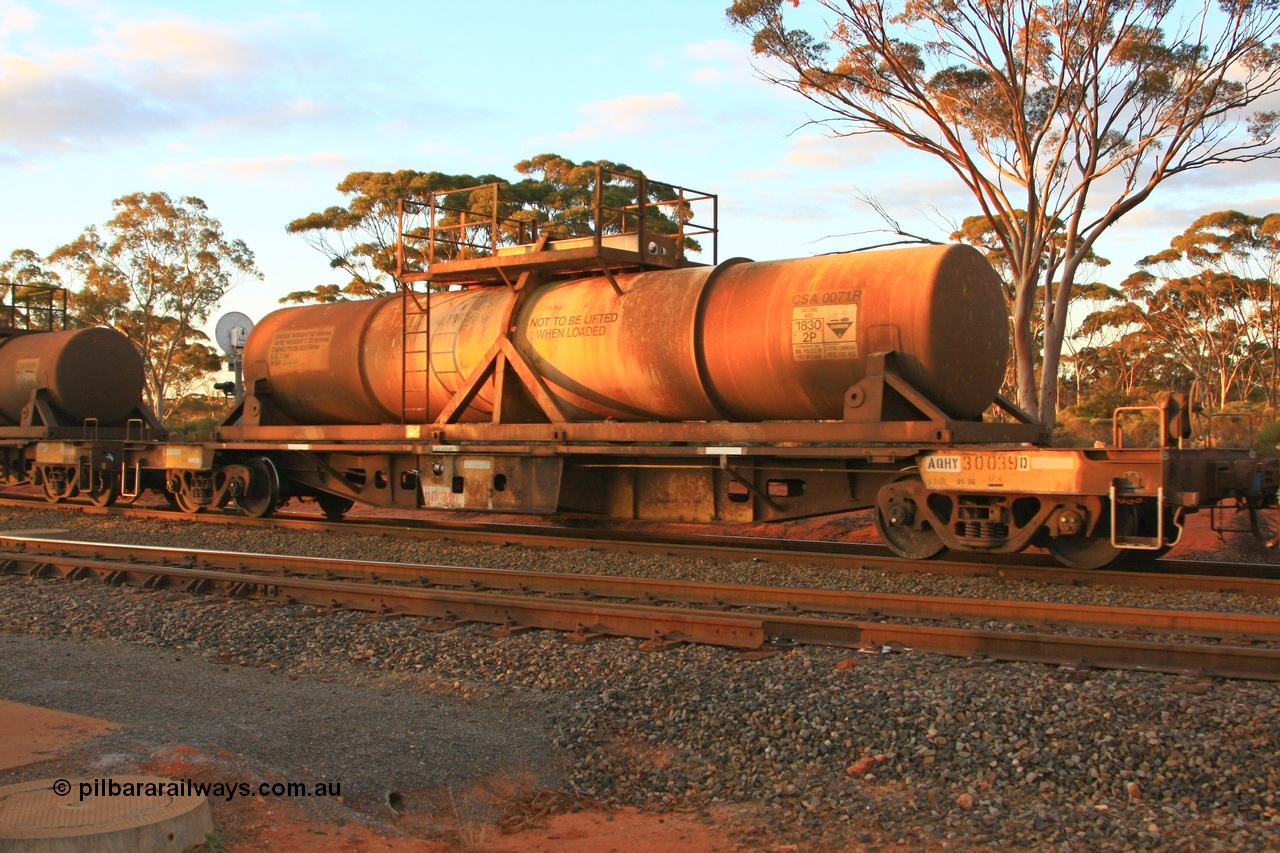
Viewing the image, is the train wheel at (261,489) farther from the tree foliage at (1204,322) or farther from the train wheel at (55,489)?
the tree foliage at (1204,322)

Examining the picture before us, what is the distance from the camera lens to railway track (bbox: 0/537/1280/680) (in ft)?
21.5

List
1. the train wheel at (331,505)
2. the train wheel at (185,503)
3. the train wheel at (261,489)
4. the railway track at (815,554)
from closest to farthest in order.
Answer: the railway track at (815,554) < the train wheel at (261,489) < the train wheel at (185,503) < the train wheel at (331,505)

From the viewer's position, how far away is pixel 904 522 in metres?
10.2

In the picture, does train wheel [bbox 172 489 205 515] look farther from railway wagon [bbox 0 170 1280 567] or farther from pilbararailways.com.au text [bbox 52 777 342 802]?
pilbararailways.com.au text [bbox 52 777 342 802]

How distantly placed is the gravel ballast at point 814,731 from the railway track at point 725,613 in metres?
0.25

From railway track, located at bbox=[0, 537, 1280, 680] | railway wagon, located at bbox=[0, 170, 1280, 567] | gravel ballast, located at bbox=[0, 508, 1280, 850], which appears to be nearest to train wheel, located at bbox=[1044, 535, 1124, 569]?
railway wagon, located at bbox=[0, 170, 1280, 567]

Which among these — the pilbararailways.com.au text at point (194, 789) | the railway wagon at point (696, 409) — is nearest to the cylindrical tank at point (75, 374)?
the railway wagon at point (696, 409)

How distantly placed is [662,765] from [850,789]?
930mm

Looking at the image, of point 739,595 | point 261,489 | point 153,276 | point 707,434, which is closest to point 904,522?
point 707,434

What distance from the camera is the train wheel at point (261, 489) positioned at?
15.4 m

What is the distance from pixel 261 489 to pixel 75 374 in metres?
5.75

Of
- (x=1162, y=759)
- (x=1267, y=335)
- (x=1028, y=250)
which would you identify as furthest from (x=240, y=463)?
(x=1267, y=335)

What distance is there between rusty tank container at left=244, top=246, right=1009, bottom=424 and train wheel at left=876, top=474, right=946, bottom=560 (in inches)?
35.0

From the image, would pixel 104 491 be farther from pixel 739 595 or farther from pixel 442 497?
pixel 739 595
